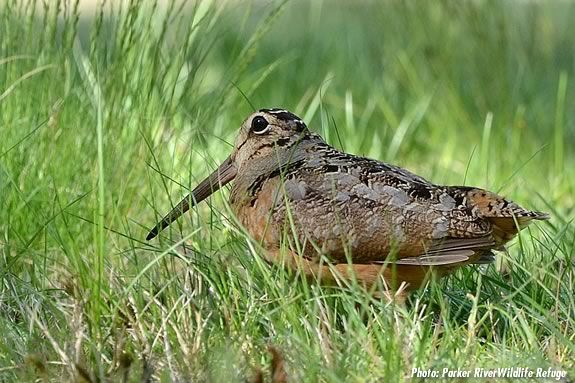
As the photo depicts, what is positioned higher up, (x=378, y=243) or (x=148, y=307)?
(x=378, y=243)

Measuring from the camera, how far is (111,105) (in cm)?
400

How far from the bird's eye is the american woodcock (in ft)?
0.87

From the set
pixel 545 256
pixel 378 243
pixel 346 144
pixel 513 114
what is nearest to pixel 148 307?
pixel 378 243

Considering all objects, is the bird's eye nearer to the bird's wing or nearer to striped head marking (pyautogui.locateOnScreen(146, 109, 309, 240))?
striped head marking (pyautogui.locateOnScreen(146, 109, 309, 240))

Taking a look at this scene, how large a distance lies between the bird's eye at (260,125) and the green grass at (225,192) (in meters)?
0.19

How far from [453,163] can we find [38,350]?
2890 mm

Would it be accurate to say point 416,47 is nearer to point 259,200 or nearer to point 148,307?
point 259,200

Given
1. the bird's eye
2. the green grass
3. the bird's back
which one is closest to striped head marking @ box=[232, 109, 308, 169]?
the bird's eye

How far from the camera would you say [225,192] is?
14.6 ft

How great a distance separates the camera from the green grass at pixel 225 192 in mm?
2900

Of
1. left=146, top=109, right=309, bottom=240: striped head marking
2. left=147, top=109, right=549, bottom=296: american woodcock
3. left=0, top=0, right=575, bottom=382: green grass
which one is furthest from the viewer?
left=146, top=109, right=309, bottom=240: striped head marking

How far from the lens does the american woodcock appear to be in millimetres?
3197

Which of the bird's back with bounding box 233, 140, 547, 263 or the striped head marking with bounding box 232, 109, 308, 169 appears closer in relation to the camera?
the bird's back with bounding box 233, 140, 547, 263

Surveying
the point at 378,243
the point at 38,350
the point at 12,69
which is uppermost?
the point at 12,69
